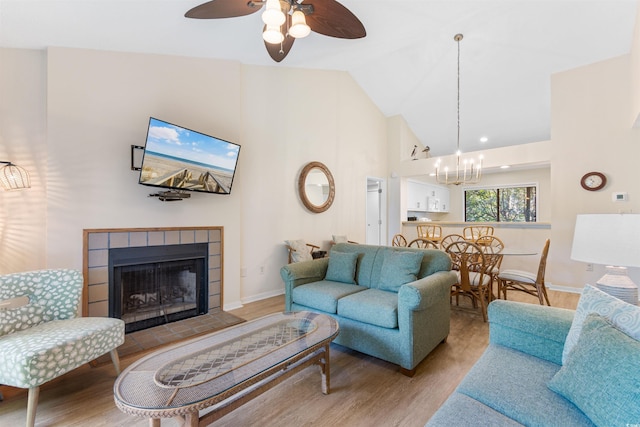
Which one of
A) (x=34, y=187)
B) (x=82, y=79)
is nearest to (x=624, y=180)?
(x=82, y=79)

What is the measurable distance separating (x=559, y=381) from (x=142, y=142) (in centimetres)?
364

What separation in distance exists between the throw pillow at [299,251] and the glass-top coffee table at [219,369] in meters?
2.02

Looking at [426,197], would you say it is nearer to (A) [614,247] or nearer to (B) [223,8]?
(A) [614,247]

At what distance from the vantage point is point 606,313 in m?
1.23

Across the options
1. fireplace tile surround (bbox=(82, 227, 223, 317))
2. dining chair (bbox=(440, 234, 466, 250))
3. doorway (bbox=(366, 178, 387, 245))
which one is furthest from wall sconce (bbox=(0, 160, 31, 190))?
doorway (bbox=(366, 178, 387, 245))

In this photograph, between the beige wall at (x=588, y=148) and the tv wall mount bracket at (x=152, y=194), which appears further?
the beige wall at (x=588, y=148)

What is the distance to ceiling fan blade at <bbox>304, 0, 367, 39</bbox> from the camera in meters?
2.08

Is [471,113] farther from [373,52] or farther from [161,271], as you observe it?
[161,271]

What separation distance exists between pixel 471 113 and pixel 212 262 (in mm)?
5837

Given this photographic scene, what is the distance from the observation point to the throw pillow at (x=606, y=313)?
1.12 metres

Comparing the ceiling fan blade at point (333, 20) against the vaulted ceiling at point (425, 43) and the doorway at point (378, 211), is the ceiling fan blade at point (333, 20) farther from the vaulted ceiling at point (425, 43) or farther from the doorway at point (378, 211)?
the doorway at point (378, 211)

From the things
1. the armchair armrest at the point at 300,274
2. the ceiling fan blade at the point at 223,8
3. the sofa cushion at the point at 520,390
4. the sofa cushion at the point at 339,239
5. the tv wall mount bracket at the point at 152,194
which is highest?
the ceiling fan blade at the point at 223,8

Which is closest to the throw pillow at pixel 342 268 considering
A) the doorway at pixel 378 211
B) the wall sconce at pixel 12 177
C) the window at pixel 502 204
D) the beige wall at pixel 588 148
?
the wall sconce at pixel 12 177

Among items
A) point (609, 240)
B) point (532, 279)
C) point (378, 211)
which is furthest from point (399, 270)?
point (378, 211)
